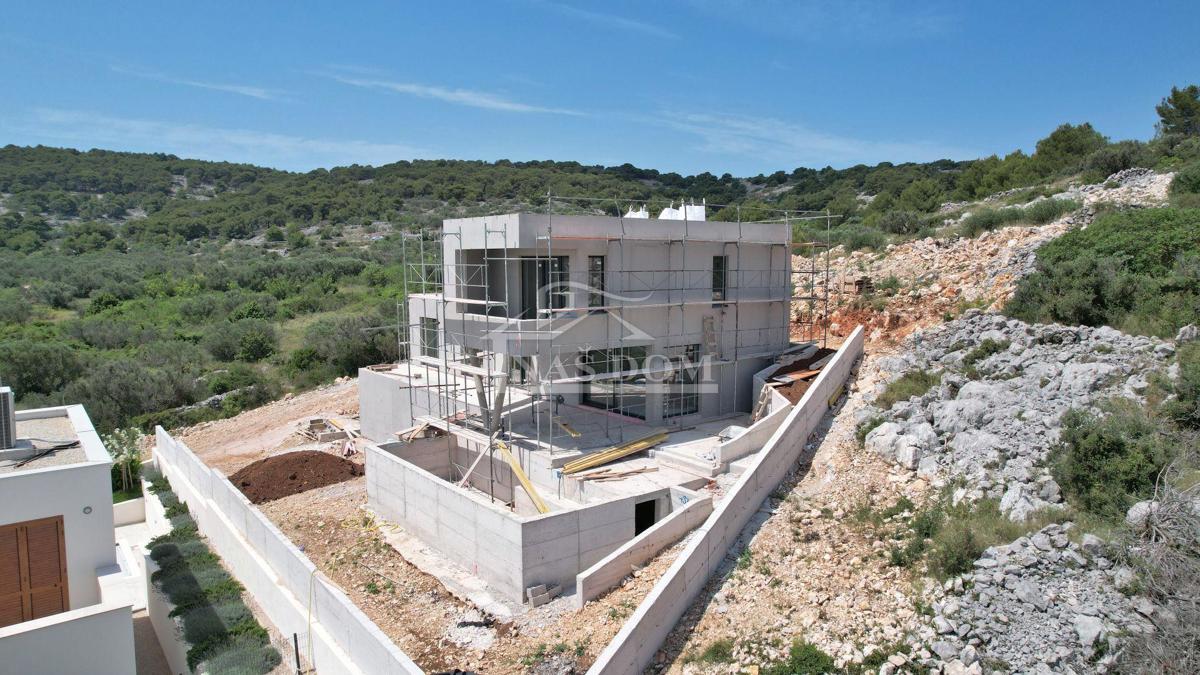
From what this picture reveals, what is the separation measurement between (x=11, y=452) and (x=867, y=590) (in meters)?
12.8

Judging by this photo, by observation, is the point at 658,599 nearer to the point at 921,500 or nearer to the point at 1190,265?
the point at 921,500

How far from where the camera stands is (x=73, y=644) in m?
8.45

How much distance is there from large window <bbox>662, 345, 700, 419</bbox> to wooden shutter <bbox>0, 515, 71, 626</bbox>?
12320mm

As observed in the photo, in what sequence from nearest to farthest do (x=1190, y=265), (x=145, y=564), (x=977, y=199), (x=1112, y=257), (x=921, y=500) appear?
(x=921, y=500)
(x=145, y=564)
(x=1190, y=265)
(x=1112, y=257)
(x=977, y=199)

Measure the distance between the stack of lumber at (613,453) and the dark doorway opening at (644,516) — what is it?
154cm

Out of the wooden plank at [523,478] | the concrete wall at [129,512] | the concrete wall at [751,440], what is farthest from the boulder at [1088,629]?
the concrete wall at [129,512]

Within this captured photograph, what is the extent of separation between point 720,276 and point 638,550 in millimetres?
9523

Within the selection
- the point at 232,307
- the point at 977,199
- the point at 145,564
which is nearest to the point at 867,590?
the point at 145,564

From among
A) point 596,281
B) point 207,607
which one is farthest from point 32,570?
point 596,281

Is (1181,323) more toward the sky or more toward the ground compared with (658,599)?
more toward the sky

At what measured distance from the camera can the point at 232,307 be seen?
132 feet

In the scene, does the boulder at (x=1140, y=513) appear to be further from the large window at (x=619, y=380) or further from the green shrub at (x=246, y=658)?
the green shrub at (x=246, y=658)

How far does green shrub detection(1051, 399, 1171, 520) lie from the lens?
965 centimetres

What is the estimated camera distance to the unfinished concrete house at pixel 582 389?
41.8 ft
